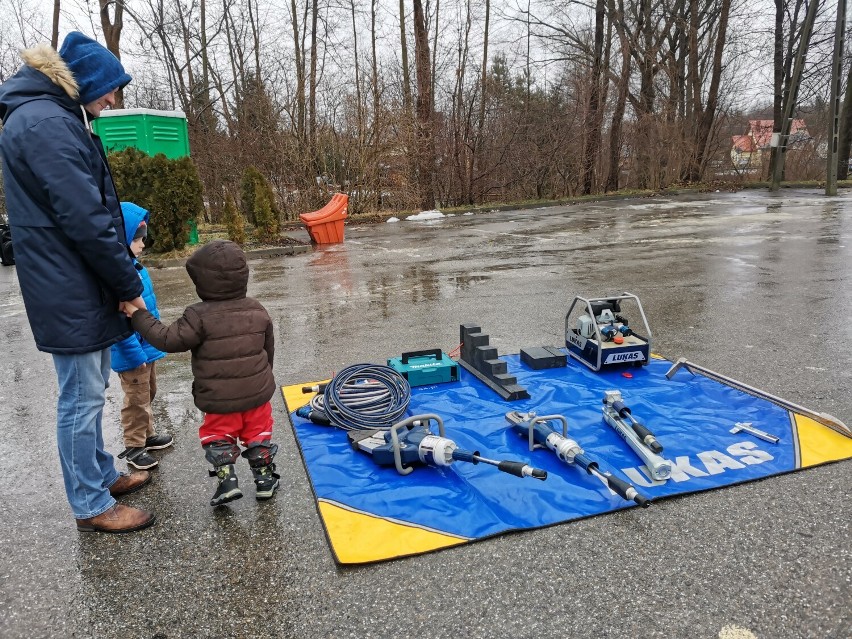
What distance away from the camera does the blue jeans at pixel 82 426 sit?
2480 millimetres

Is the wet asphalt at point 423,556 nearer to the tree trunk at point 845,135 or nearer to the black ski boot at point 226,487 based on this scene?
the black ski boot at point 226,487

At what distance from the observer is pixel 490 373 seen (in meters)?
4.24

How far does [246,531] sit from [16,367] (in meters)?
3.92

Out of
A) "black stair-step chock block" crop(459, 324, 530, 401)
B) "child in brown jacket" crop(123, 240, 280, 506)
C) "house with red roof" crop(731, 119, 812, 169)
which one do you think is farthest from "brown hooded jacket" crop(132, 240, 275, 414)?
"house with red roof" crop(731, 119, 812, 169)

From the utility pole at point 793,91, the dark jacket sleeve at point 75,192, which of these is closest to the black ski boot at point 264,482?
the dark jacket sleeve at point 75,192

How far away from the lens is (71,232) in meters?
2.28

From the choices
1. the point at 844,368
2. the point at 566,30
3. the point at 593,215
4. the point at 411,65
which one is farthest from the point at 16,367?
the point at 566,30

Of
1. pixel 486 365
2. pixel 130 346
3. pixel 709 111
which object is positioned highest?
pixel 709 111

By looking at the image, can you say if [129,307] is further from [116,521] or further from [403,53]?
[403,53]

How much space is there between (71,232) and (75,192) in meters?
0.15

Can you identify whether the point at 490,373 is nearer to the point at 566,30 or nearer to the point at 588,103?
the point at 588,103

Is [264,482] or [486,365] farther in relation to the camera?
[486,365]

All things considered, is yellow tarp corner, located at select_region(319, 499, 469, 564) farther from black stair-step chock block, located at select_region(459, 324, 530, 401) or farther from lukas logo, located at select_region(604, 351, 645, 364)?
lukas logo, located at select_region(604, 351, 645, 364)

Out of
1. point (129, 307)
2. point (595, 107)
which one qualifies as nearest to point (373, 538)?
point (129, 307)
